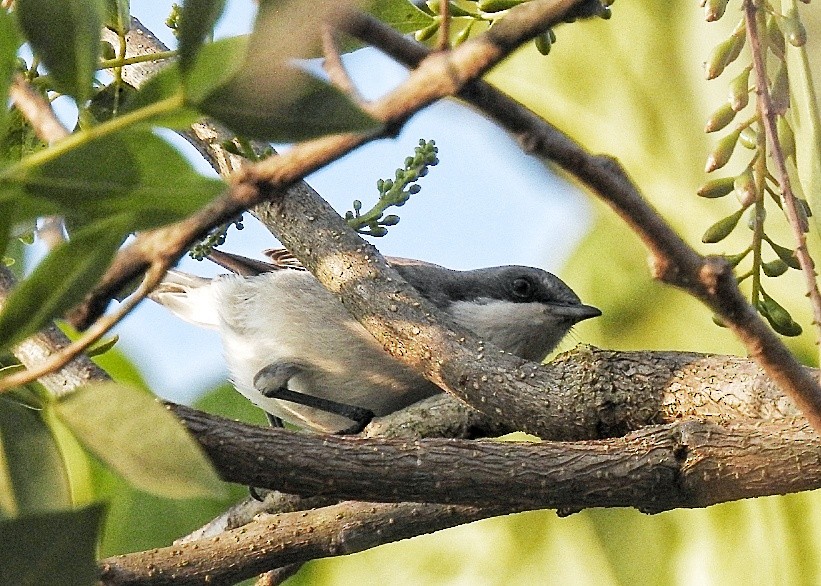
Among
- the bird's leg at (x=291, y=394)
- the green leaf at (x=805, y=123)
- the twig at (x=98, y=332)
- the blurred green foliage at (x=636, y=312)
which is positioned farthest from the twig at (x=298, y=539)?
the blurred green foliage at (x=636, y=312)

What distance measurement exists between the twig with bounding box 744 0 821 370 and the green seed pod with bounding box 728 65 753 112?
4 centimetres

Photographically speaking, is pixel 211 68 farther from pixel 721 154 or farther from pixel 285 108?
pixel 721 154

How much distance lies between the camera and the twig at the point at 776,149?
2.39 feet

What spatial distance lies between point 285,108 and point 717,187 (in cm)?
63

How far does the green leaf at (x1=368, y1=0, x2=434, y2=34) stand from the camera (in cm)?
74

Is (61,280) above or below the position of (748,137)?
below

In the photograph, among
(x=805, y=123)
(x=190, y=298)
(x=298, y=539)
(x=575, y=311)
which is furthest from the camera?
(x=190, y=298)

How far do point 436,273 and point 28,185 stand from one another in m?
1.82

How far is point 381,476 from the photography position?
0.86m

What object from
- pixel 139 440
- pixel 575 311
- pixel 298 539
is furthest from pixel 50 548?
pixel 575 311

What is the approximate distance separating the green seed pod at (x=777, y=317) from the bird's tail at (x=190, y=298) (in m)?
1.45

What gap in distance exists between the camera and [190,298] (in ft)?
7.71

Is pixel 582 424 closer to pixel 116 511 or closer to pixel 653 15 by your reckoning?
pixel 116 511

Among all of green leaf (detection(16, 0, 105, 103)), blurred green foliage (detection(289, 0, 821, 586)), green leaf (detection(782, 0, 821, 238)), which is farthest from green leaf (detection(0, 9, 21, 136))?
blurred green foliage (detection(289, 0, 821, 586))
